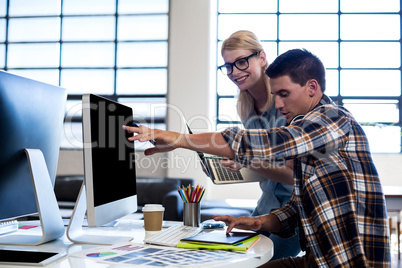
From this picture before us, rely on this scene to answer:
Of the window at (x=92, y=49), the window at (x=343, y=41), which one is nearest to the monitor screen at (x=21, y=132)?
the window at (x=92, y=49)

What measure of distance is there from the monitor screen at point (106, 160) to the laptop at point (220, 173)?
0.28 meters

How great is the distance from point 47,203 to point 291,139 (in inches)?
29.9

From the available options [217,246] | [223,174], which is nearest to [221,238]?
[217,246]

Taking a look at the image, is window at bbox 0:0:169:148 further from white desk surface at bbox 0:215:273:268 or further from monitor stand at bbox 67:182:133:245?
monitor stand at bbox 67:182:133:245

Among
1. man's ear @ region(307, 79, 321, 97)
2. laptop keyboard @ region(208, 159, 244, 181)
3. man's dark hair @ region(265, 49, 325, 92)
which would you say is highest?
man's dark hair @ region(265, 49, 325, 92)

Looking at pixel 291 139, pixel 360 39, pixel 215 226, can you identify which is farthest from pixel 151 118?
pixel 291 139

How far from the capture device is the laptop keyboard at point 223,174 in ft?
5.12

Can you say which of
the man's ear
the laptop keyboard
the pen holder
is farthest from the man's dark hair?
the pen holder

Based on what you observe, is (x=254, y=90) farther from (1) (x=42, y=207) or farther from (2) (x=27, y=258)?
(2) (x=27, y=258)

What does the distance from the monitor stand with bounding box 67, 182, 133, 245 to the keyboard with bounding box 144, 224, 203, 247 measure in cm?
10

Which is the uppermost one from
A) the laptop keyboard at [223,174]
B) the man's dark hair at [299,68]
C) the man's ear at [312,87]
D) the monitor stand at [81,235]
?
the man's dark hair at [299,68]

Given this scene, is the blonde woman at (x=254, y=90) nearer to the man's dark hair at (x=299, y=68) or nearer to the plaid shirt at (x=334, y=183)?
the man's dark hair at (x=299, y=68)

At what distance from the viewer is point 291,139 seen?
1.09 meters

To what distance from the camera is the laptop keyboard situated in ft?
5.12
